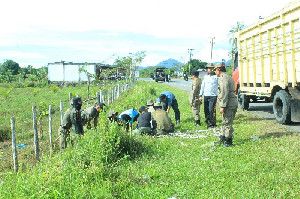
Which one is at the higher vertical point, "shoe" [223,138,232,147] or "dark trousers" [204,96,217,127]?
"dark trousers" [204,96,217,127]

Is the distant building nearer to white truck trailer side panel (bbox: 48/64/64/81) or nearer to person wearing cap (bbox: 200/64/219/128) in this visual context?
white truck trailer side panel (bbox: 48/64/64/81)

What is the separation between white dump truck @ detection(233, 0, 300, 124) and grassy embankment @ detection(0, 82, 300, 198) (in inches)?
65.6

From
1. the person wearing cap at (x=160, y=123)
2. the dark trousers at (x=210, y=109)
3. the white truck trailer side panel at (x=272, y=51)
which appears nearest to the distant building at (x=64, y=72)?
the white truck trailer side panel at (x=272, y=51)

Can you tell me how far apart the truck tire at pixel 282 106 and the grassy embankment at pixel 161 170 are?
1538mm

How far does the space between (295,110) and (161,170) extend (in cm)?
515

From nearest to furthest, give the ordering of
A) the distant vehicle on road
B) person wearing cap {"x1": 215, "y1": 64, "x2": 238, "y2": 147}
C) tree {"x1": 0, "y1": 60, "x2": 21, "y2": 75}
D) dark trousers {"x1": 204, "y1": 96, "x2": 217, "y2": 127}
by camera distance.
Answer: person wearing cap {"x1": 215, "y1": 64, "x2": 238, "y2": 147} < dark trousers {"x1": 204, "y1": 96, "x2": 217, "y2": 127} < the distant vehicle on road < tree {"x1": 0, "y1": 60, "x2": 21, "y2": 75}

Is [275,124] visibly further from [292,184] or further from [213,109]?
[292,184]

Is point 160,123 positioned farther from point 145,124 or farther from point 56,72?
point 56,72

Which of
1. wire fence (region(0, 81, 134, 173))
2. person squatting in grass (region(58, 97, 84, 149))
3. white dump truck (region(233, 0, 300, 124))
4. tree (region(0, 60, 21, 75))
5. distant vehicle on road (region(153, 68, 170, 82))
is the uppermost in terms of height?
tree (region(0, 60, 21, 75))

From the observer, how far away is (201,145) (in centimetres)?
735

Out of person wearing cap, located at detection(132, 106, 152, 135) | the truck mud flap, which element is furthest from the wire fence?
the truck mud flap

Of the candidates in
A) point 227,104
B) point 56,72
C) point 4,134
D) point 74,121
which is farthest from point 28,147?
point 56,72

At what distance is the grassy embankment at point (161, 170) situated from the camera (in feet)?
14.6

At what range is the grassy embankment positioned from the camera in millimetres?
4461
